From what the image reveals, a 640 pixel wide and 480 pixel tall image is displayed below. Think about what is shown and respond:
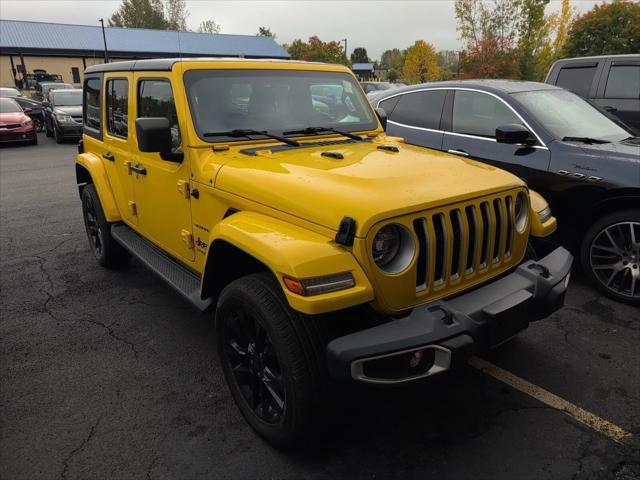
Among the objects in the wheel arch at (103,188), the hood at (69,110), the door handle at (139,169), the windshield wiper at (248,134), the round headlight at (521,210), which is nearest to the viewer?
the round headlight at (521,210)

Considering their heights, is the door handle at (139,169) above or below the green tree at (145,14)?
below

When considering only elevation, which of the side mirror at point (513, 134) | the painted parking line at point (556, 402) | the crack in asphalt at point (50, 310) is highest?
the side mirror at point (513, 134)

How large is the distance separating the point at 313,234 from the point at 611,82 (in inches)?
268

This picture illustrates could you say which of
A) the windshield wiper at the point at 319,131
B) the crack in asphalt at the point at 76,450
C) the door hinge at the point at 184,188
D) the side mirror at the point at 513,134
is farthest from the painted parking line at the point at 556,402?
the crack in asphalt at the point at 76,450

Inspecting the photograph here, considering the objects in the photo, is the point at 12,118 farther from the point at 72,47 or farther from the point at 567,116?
the point at 72,47

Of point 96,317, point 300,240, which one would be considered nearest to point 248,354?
point 300,240

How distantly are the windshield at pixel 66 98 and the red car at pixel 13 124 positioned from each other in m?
1.14

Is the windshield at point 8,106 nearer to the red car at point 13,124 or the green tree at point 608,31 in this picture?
A: the red car at point 13,124

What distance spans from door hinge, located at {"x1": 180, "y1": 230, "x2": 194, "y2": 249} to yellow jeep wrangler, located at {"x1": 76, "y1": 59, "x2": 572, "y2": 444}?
14mm

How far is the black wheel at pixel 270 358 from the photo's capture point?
216cm

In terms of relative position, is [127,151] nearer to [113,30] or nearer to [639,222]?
[639,222]

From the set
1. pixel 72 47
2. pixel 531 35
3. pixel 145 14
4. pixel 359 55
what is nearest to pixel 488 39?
pixel 531 35

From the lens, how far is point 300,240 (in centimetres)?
222

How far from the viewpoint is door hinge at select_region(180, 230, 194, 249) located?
10.7 ft
